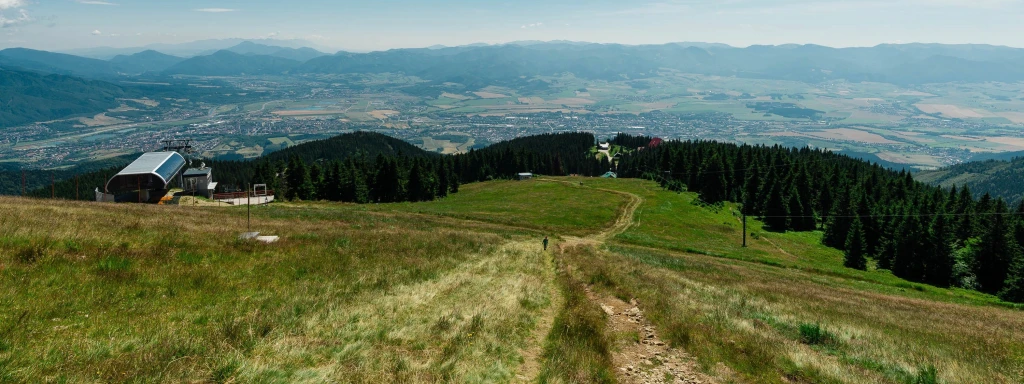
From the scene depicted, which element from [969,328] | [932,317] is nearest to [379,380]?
[969,328]

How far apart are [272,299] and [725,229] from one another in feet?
207

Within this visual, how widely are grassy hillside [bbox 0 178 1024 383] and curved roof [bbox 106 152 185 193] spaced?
37.5 m

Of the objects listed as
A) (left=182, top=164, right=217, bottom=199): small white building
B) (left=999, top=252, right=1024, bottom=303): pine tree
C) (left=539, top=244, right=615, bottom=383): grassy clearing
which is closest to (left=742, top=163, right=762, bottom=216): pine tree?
(left=999, top=252, right=1024, bottom=303): pine tree

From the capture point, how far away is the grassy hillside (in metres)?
8.70

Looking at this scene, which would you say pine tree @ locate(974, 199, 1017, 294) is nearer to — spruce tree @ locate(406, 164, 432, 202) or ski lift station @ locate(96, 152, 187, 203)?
spruce tree @ locate(406, 164, 432, 202)

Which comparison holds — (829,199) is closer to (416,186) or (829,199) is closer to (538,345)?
(416,186)

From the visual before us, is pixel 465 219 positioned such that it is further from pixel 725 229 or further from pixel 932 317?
pixel 932 317

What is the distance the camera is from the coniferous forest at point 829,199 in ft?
178

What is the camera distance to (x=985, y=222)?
241 feet

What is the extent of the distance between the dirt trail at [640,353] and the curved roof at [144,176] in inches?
2252

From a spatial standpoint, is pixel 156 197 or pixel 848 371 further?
pixel 156 197

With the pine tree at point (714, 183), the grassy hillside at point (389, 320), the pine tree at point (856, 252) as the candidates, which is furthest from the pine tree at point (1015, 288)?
the pine tree at point (714, 183)

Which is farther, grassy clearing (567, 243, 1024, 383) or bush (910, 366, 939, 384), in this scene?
grassy clearing (567, 243, 1024, 383)

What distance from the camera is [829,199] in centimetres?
8475
